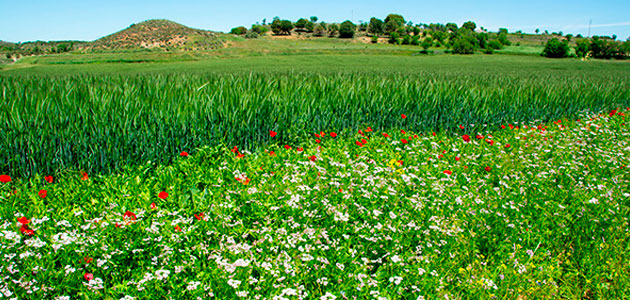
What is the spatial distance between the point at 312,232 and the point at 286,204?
26.2 inches

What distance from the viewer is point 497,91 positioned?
30.5 ft

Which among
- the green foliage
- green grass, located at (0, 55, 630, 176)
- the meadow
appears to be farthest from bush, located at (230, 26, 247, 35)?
the meadow

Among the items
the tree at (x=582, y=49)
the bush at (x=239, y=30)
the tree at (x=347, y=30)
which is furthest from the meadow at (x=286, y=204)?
the bush at (x=239, y=30)

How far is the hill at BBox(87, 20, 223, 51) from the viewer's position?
8512 centimetres

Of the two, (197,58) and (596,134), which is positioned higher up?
(197,58)

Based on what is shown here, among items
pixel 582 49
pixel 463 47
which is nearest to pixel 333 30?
pixel 463 47

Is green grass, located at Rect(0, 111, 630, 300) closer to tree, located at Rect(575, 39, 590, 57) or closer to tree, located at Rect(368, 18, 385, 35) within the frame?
tree, located at Rect(575, 39, 590, 57)

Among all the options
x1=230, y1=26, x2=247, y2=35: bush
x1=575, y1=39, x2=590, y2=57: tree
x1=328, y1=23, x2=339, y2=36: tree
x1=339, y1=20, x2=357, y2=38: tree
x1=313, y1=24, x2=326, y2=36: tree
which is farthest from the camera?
x1=230, y1=26, x2=247, y2=35: bush

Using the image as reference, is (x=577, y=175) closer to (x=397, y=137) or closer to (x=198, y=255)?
(x=397, y=137)

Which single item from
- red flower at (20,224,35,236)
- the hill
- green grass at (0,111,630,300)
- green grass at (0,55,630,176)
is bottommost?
green grass at (0,111,630,300)

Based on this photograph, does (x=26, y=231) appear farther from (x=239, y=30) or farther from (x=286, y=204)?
(x=239, y=30)

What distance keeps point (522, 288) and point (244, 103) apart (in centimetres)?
453

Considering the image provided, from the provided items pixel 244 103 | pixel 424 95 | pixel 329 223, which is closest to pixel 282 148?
pixel 244 103

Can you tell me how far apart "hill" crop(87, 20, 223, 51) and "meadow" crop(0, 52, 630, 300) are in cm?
7650
